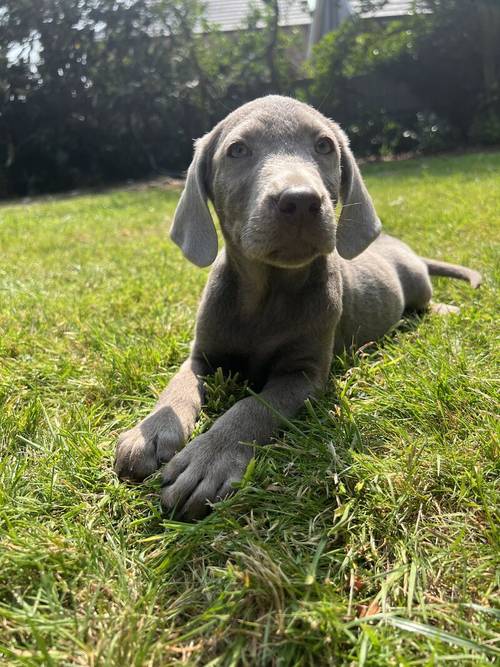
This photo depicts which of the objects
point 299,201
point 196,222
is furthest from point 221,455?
point 196,222

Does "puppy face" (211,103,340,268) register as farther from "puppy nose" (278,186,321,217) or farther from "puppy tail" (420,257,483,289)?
"puppy tail" (420,257,483,289)

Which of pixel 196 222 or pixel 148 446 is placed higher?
pixel 196 222

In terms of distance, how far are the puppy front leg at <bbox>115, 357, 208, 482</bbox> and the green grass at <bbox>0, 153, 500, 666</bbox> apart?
0.28 ft

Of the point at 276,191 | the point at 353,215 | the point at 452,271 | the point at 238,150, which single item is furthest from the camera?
the point at 452,271

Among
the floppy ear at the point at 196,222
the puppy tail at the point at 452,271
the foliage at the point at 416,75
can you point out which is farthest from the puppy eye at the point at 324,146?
the foliage at the point at 416,75

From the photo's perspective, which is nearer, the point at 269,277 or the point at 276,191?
the point at 276,191

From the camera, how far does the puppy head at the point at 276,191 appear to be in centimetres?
234

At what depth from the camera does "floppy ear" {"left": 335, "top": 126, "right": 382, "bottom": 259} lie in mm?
2996

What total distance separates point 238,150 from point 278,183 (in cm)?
56

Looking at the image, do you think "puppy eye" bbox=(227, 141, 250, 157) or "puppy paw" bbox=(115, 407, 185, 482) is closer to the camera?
"puppy paw" bbox=(115, 407, 185, 482)

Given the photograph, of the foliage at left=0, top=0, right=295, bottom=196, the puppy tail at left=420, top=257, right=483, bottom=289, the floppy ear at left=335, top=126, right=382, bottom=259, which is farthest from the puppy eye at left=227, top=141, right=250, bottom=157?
the foliage at left=0, top=0, right=295, bottom=196

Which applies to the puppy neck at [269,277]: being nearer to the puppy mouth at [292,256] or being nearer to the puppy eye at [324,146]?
the puppy mouth at [292,256]

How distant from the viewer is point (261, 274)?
2.88 meters

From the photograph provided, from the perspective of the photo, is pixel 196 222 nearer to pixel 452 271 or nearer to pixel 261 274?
pixel 261 274
